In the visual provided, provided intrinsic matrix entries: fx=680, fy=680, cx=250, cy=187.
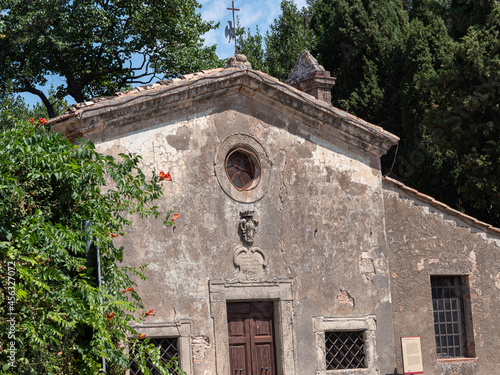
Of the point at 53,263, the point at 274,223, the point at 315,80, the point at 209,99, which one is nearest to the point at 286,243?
the point at 274,223

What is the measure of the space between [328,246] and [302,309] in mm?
1174

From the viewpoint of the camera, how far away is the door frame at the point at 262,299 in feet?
33.2

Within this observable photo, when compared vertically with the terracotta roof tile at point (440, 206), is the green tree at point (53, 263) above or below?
below

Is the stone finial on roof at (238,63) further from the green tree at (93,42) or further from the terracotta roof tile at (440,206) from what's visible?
the green tree at (93,42)

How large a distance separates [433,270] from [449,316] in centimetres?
94

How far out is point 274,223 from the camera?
11.0m

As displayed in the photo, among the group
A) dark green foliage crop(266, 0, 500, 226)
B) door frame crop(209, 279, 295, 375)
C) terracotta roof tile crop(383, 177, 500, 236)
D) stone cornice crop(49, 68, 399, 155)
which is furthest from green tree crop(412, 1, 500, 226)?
door frame crop(209, 279, 295, 375)

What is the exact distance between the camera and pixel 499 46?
1545cm

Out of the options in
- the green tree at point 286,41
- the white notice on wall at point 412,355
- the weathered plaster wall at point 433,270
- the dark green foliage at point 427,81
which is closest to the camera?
the white notice on wall at point 412,355

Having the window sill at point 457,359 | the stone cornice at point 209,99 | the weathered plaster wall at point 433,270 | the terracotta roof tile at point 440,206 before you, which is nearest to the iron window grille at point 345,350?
the weathered plaster wall at point 433,270

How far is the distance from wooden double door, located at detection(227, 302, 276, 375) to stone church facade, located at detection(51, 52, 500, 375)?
0.02 metres

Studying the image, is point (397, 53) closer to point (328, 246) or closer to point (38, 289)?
point (328, 246)

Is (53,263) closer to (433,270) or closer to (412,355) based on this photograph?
(412,355)

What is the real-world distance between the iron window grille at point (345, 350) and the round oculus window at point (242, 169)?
279 centimetres
